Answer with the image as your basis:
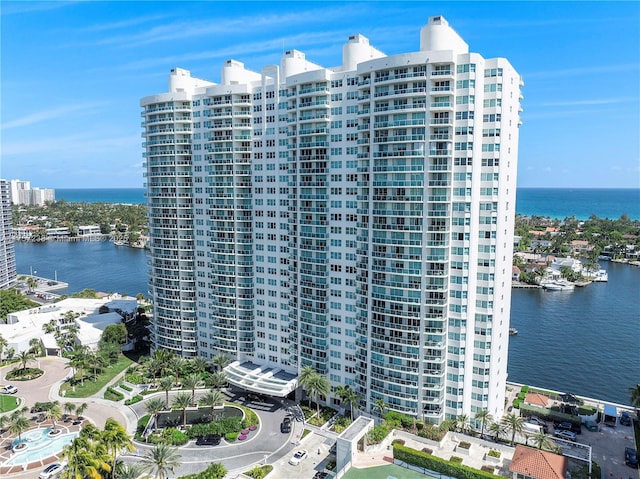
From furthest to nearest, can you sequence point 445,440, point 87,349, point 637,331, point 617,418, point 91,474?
point 637,331 < point 87,349 < point 617,418 < point 445,440 < point 91,474

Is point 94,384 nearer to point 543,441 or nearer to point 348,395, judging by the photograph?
point 348,395

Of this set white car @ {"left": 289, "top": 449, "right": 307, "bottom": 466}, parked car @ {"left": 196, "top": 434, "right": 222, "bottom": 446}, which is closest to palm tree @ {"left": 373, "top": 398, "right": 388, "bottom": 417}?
white car @ {"left": 289, "top": 449, "right": 307, "bottom": 466}

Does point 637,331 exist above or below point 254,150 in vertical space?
below

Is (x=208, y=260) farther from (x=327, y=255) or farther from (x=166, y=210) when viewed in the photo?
(x=327, y=255)

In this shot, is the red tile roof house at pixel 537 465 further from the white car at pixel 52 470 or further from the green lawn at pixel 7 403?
the green lawn at pixel 7 403

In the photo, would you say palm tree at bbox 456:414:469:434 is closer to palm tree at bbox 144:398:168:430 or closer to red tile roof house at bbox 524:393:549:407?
red tile roof house at bbox 524:393:549:407

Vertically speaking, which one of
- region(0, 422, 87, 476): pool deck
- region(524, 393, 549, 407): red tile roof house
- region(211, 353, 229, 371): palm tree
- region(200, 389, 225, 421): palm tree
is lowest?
region(0, 422, 87, 476): pool deck

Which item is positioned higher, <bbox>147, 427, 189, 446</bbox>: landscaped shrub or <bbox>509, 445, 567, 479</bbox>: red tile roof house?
<bbox>509, 445, 567, 479</bbox>: red tile roof house

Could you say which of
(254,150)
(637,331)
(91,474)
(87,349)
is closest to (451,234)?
(254,150)
